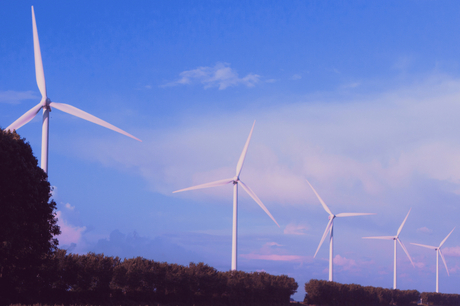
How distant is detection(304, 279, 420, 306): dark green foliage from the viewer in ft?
356

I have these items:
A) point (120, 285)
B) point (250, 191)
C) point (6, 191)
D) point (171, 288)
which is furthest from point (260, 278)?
point (6, 191)

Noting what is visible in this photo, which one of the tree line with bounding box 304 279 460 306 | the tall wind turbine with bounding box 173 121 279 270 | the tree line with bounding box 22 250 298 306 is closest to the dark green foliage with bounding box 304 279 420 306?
the tree line with bounding box 304 279 460 306

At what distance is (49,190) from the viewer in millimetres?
46469

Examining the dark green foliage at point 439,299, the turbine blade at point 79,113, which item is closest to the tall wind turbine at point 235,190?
the turbine blade at point 79,113

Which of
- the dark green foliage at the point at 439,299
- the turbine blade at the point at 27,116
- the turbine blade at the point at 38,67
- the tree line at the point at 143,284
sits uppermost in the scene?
the turbine blade at the point at 38,67

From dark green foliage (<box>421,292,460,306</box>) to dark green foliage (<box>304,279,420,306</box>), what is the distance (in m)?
22.7

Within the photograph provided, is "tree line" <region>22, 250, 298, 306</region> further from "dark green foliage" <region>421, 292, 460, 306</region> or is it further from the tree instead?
"dark green foliage" <region>421, 292, 460, 306</region>

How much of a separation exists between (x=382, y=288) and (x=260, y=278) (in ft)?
215

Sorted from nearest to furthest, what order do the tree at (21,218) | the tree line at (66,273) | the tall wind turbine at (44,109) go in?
the tree at (21,218) → the tree line at (66,273) → the tall wind turbine at (44,109)

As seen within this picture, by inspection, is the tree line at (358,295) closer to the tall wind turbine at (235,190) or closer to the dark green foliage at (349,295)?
the dark green foliage at (349,295)

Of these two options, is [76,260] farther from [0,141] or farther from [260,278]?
[260,278]

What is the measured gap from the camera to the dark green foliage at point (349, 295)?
356ft

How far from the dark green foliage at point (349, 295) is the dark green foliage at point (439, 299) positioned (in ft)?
74.4

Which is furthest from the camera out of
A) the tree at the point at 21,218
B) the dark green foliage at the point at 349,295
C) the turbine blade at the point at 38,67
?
the dark green foliage at the point at 349,295
